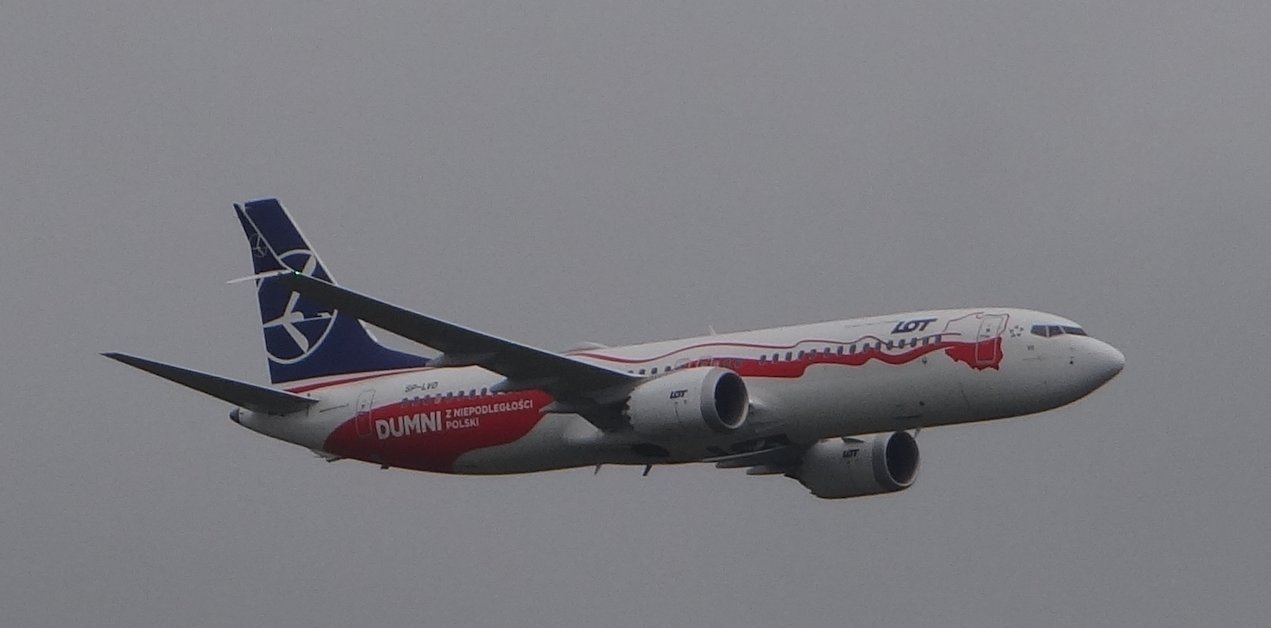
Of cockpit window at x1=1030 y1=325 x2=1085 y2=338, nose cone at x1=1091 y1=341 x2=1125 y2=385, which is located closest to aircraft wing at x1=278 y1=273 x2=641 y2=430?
cockpit window at x1=1030 y1=325 x2=1085 y2=338

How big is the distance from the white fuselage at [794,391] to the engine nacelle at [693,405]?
1.82 ft

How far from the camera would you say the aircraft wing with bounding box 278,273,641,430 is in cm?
5988

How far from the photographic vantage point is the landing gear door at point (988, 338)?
203ft

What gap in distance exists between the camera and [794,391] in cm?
6353

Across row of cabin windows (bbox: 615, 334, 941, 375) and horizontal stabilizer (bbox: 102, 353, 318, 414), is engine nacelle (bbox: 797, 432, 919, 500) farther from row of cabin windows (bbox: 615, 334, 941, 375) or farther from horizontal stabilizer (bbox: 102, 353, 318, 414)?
horizontal stabilizer (bbox: 102, 353, 318, 414)

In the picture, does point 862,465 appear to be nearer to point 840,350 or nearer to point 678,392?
point 840,350

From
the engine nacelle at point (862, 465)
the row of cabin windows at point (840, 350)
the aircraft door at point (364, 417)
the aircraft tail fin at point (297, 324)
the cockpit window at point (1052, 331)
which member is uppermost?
the aircraft tail fin at point (297, 324)

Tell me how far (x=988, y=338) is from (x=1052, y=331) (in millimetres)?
1729

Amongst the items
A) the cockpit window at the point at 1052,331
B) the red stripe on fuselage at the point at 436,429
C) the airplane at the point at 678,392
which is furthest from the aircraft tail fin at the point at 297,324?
the cockpit window at the point at 1052,331

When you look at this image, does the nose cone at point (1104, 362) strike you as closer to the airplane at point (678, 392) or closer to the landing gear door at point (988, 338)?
the airplane at point (678, 392)

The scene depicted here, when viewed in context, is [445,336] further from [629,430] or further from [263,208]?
[263,208]

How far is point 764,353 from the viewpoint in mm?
→ 64562

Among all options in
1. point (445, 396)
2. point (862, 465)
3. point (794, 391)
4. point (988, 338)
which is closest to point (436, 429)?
point (445, 396)

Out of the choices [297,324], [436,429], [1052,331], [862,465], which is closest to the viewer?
[1052,331]
